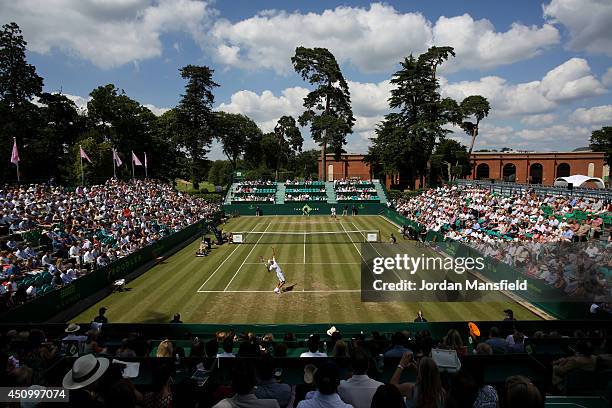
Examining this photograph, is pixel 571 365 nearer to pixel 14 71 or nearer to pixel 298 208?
pixel 298 208

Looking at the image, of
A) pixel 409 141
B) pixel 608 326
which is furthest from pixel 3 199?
pixel 409 141

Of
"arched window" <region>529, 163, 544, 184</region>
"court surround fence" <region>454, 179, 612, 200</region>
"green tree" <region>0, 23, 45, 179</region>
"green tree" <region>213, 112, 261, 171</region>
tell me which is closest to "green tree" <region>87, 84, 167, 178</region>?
"green tree" <region>0, 23, 45, 179</region>

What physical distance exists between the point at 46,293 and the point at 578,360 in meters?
17.3

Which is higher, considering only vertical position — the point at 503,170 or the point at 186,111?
the point at 186,111

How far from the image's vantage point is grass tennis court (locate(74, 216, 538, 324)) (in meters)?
16.6

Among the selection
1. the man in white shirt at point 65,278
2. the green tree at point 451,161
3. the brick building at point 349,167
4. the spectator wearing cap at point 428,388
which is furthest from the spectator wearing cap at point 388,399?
the brick building at point 349,167

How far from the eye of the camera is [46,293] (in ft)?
51.5

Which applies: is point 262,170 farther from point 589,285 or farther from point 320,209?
point 589,285

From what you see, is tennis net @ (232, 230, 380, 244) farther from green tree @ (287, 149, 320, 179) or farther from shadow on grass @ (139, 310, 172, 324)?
green tree @ (287, 149, 320, 179)

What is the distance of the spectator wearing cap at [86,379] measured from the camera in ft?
14.1

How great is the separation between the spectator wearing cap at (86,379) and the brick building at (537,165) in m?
73.9

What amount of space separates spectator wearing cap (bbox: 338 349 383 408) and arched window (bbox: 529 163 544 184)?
80.2m

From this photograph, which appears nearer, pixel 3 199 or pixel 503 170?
pixel 3 199

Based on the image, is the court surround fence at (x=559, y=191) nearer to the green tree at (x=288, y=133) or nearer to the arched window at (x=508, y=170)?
the arched window at (x=508, y=170)
